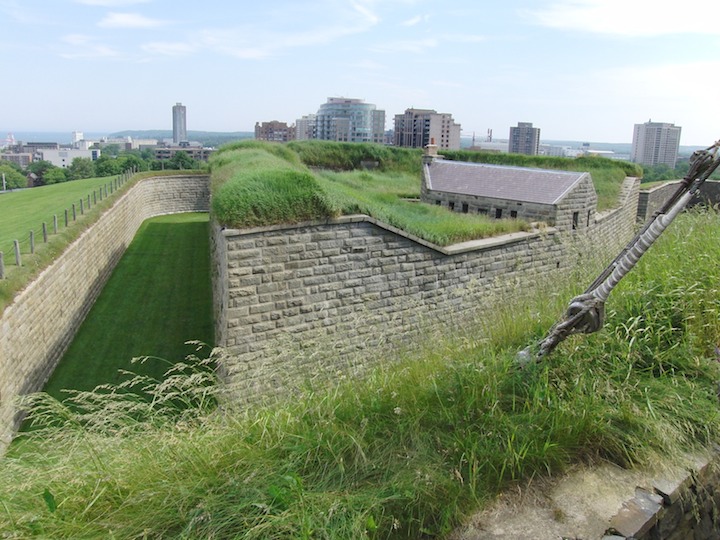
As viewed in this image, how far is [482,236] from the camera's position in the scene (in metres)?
13.0

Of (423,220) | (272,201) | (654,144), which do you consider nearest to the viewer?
(272,201)

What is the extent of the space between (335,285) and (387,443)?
6880 mm

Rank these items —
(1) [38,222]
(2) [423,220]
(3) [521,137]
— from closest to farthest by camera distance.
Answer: (2) [423,220] < (1) [38,222] < (3) [521,137]

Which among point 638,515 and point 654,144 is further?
point 654,144

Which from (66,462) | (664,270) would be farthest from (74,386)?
(664,270)

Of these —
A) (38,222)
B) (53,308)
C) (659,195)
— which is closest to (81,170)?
(38,222)

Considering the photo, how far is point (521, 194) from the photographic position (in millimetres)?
15781

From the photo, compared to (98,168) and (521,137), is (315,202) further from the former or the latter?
(521,137)

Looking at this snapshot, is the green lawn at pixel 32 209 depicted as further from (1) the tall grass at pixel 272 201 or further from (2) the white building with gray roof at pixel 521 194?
(2) the white building with gray roof at pixel 521 194

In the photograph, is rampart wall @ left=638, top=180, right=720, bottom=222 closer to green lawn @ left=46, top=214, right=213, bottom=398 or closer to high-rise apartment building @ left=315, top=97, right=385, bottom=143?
green lawn @ left=46, top=214, right=213, bottom=398

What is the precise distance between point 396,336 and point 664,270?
20.3 ft

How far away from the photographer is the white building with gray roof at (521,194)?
15.2 metres

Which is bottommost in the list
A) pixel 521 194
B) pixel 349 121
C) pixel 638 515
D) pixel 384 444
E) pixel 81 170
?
pixel 81 170

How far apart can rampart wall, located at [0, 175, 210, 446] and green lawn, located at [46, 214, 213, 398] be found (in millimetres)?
370
